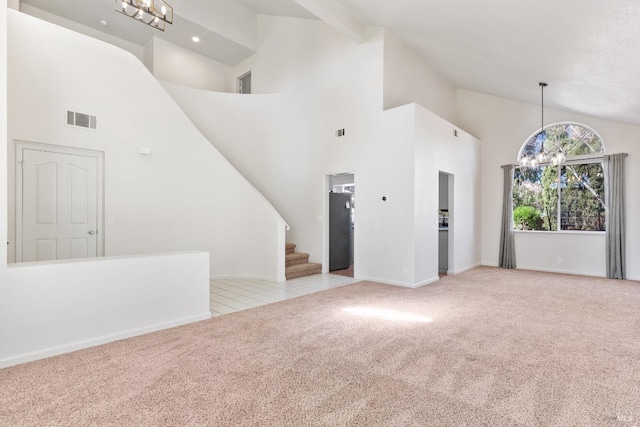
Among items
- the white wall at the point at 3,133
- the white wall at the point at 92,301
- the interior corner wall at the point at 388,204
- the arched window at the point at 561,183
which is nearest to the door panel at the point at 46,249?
the white wall at the point at 92,301

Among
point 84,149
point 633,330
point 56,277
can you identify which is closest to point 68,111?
point 84,149

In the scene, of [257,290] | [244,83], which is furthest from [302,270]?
[244,83]

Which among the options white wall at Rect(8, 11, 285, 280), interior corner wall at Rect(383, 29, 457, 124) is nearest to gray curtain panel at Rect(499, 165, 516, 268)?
interior corner wall at Rect(383, 29, 457, 124)

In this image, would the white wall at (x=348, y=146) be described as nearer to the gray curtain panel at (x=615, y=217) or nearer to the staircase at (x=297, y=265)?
the staircase at (x=297, y=265)

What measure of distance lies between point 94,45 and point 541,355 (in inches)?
270

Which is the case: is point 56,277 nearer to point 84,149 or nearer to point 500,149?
point 84,149

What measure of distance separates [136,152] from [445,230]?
6.25 metres

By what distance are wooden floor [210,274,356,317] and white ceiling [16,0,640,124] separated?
14.3ft

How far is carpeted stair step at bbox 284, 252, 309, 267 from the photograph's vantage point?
21.6 feet

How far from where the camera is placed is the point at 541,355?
9.32ft

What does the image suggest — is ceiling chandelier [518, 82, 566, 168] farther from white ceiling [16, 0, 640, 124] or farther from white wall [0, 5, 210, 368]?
white wall [0, 5, 210, 368]

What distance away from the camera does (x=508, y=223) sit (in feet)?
24.3

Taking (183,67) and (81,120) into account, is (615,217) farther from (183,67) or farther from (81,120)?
(183,67)

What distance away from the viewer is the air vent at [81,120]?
4.62 m
